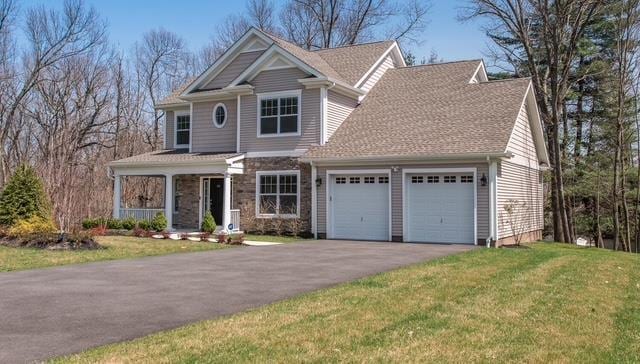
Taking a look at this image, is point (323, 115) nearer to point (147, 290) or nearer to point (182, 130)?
point (182, 130)

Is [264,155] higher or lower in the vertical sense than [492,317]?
higher

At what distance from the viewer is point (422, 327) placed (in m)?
6.70

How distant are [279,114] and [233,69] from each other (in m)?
3.49

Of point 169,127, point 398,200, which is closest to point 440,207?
point 398,200

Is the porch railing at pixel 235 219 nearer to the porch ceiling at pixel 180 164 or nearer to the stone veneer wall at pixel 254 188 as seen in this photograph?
the stone veneer wall at pixel 254 188

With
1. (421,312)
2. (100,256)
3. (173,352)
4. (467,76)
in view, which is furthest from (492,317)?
(467,76)

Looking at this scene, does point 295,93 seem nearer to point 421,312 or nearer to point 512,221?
point 512,221

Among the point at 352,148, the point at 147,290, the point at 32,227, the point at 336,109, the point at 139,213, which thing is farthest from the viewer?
the point at 139,213

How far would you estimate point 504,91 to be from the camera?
22422 millimetres

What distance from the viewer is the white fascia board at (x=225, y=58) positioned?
79.3 feet

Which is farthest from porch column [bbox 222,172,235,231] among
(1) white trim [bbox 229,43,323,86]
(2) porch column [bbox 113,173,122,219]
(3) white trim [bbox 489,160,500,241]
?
(3) white trim [bbox 489,160,500,241]

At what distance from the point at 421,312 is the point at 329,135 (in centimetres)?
1526

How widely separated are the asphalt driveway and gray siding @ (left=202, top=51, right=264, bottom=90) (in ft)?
35.3

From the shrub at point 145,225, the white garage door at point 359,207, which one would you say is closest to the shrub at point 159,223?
the shrub at point 145,225
